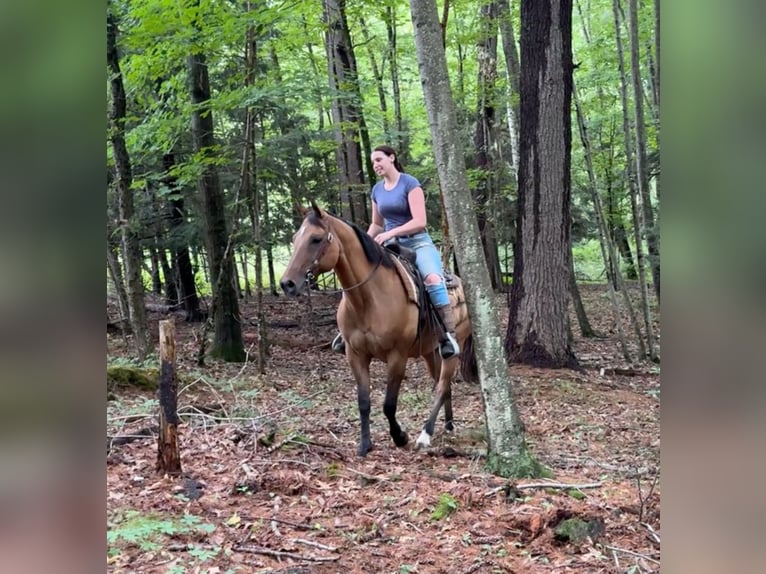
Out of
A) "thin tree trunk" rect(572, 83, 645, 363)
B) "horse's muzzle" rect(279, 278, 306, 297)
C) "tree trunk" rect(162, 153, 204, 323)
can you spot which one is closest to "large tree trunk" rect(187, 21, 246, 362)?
"tree trunk" rect(162, 153, 204, 323)

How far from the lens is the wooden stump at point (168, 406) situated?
4.71 m

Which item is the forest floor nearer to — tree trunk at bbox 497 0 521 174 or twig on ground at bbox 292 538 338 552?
twig on ground at bbox 292 538 338 552

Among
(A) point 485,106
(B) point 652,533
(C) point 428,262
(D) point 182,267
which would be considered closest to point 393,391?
(C) point 428,262

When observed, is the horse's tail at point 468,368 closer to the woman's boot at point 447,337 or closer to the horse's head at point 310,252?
the woman's boot at point 447,337

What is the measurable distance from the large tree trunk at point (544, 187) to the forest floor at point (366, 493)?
1793 mm

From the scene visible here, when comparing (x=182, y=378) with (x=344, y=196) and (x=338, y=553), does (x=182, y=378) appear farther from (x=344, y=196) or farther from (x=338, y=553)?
(x=344, y=196)

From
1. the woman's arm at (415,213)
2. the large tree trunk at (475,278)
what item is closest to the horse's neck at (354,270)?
the woman's arm at (415,213)

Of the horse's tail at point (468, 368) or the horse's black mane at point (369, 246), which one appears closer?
the horse's black mane at point (369, 246)

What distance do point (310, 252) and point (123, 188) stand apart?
5.01 metres

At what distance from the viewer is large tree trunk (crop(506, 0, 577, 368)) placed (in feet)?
33.4

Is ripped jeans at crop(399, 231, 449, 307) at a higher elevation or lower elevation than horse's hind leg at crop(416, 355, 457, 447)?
higher

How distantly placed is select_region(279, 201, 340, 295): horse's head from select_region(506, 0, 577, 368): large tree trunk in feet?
17.9
